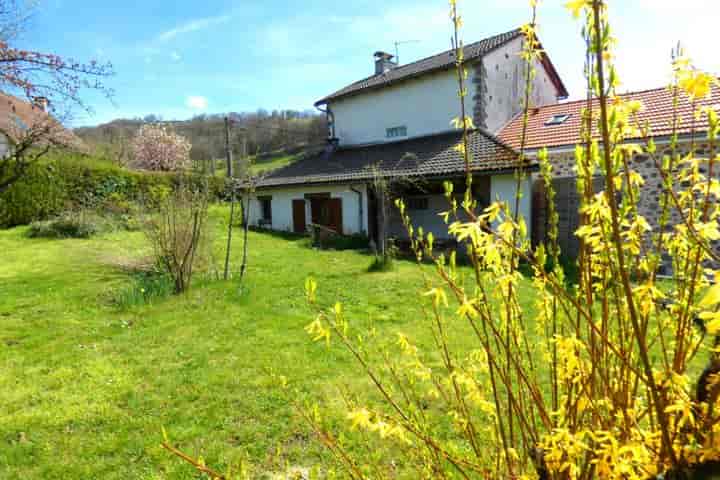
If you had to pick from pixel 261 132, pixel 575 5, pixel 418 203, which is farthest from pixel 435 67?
pixel 261 132

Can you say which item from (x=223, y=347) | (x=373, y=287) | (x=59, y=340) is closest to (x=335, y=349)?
(x=223, y=347)

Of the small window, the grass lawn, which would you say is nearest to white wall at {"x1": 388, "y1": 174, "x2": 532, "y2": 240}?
the small window

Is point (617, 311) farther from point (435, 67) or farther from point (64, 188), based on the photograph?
point (64, 188)

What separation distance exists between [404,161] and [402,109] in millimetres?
3079

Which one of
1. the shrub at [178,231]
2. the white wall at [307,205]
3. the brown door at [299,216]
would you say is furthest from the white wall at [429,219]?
the shrub at [178,231]

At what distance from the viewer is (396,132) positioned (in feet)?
52.4

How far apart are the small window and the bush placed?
11.3 m

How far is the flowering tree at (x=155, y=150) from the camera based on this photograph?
30.6 metres

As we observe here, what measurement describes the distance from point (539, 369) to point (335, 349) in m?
2.36

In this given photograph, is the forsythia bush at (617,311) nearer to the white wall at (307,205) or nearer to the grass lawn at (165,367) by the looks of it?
the grass lawn at (165,367)

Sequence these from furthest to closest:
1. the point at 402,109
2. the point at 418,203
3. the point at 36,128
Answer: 1. the point at 402,109
2. the point at 418,203
3. the point at 36,128

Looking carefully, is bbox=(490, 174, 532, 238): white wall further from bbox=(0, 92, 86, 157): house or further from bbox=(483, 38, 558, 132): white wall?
bbox=(0, 92, 86, 157): house

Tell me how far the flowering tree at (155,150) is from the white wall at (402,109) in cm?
1766

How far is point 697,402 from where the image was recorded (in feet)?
4.07
